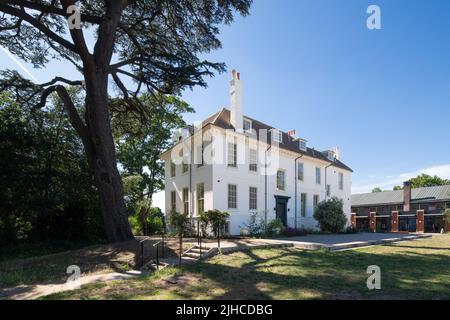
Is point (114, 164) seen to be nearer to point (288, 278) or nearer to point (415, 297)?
point (288, 278)

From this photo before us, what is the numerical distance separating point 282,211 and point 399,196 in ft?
93.0

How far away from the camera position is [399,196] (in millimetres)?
44375

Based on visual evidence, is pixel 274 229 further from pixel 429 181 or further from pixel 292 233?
pixel 429 181

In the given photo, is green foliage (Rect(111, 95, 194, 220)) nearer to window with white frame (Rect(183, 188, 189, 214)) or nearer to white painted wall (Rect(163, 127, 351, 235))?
white painted wall (Rect(163, 127, 351, 235))

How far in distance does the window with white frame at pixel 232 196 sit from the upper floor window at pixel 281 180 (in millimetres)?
4529

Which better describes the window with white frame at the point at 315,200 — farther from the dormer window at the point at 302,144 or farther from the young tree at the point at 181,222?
the young tree at the point at 181,222

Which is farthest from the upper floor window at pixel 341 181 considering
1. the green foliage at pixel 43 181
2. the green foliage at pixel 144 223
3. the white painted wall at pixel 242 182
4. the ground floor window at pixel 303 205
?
the green foliage at pixel 43 181

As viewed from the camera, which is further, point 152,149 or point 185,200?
point 152,149

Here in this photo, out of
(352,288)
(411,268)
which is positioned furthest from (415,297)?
(411,268)

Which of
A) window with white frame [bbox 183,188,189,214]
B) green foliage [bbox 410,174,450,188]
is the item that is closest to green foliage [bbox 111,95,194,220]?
window with white frame [bbox 183,188,189,214]

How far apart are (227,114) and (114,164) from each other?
33.2 ft

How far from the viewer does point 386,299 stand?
5.75 metres

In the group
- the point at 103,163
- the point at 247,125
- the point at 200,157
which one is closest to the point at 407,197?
the point at 247,125

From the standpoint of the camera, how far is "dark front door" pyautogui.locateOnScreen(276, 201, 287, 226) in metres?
23.4
